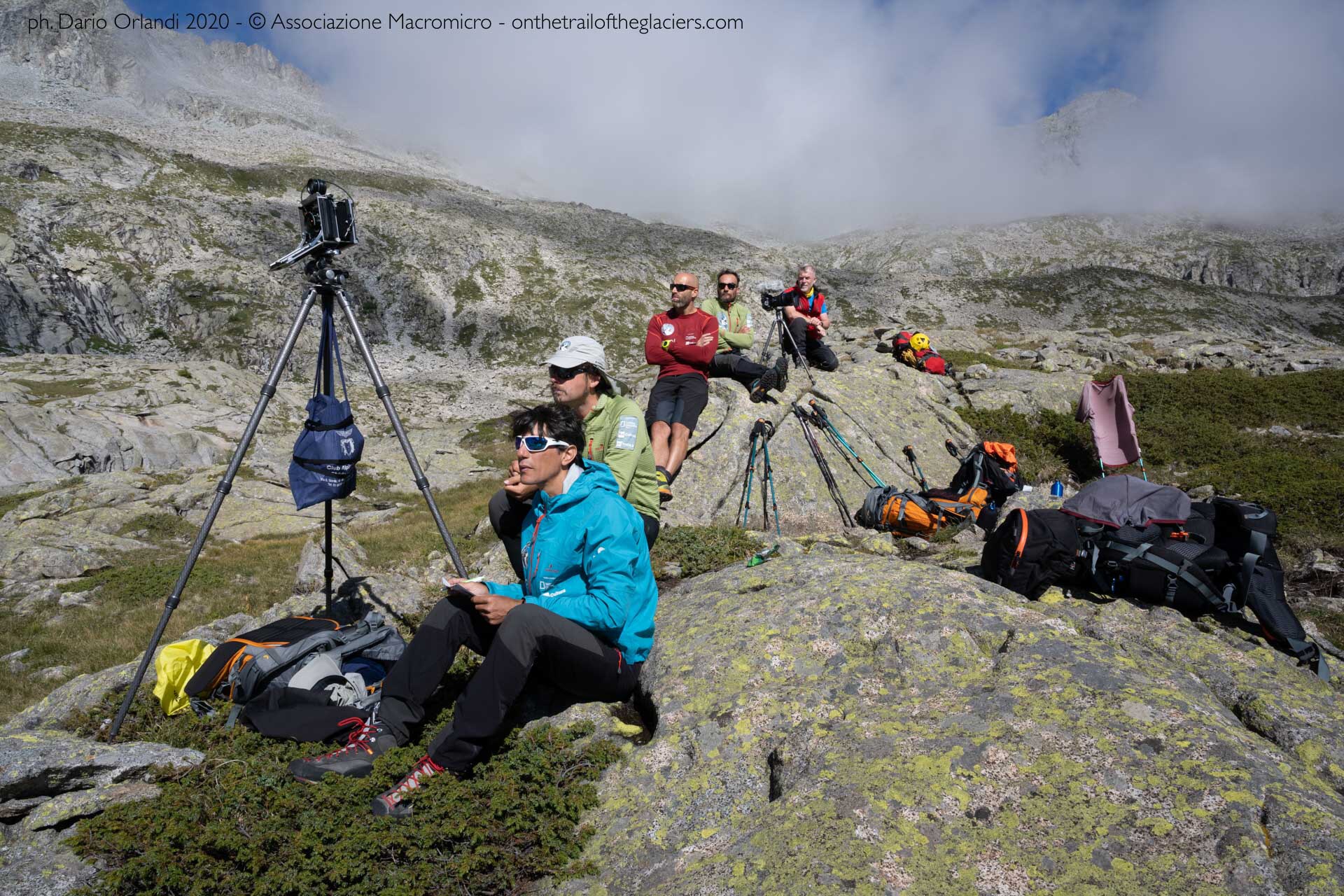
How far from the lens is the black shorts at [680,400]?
12.3m

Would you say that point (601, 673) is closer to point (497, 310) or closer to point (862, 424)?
point (862, 424)

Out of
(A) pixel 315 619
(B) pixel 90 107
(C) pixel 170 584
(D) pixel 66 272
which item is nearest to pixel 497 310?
(D) pixel 66 272

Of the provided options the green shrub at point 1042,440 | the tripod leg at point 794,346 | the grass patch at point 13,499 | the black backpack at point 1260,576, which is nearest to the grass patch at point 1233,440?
the green shrub at point 1042,440

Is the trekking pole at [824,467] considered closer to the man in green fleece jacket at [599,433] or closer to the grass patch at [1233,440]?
the man in green fleece jacket at [599,433]

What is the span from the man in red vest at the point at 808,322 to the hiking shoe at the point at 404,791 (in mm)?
13242

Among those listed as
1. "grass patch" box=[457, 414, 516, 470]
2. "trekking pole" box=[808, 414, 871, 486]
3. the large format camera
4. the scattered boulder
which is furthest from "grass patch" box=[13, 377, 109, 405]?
the scattered boulder

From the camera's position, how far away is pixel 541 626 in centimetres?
480

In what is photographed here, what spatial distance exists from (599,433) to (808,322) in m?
9.92

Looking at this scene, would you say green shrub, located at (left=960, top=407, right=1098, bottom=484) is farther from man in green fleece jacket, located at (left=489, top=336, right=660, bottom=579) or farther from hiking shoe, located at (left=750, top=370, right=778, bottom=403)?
man in green fleece jacket, located at (left=489, top=336, right=660, bottom=579)

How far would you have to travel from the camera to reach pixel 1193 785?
3.51m

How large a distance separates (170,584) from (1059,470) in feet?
75.9

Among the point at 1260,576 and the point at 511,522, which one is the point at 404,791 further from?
the point at 1260,576

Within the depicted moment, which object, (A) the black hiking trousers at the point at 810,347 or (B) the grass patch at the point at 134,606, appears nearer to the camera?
(B) the grass patch at the point at 134,606

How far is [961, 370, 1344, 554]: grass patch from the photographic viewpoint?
12406 mm
